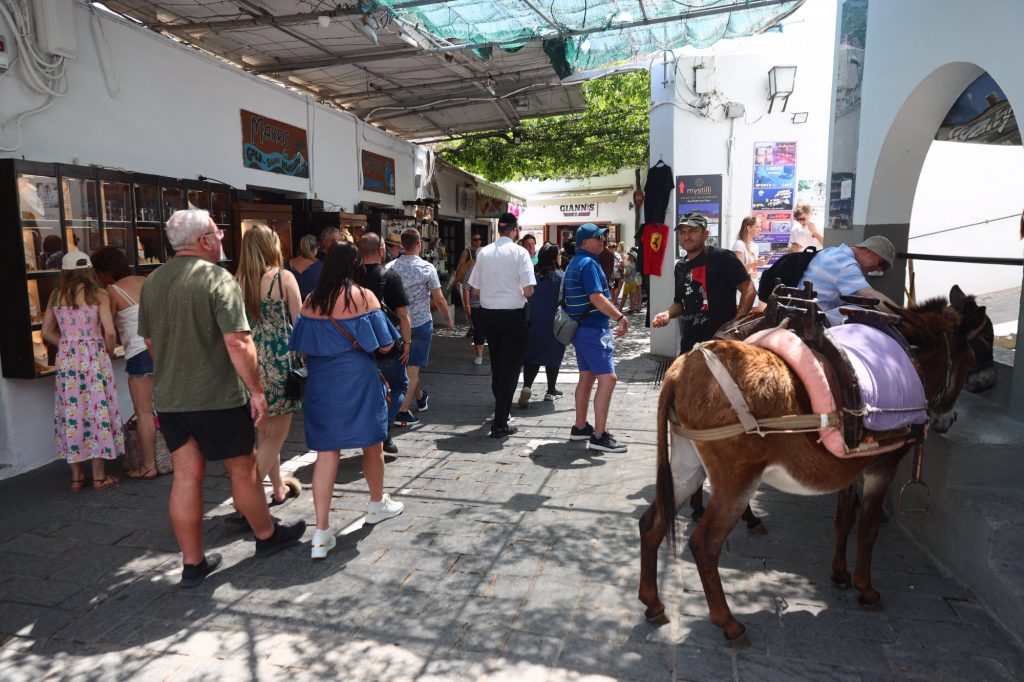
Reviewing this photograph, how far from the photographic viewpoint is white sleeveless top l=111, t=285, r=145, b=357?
201 inches

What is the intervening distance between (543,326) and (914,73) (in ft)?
13.0

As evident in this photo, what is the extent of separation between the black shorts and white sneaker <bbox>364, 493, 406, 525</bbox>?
3.30ft

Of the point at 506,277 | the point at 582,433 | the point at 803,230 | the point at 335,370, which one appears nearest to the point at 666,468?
the point at 335,370

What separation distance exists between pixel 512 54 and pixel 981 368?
7042 millimetres

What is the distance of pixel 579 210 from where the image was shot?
29047 mm

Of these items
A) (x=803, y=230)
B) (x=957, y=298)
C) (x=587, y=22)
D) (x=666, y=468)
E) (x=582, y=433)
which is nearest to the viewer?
(x=666, y=468)

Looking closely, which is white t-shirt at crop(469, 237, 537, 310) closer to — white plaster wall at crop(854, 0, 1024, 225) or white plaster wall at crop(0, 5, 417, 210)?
white plaster wall at crop(854, 0, 1024, 225)

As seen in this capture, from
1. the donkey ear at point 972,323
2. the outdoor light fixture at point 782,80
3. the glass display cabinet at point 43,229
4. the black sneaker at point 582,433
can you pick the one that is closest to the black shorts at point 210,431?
the glass display cabinet at point 43,229

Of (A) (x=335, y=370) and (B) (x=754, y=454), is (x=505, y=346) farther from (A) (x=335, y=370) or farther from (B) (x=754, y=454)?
(B) (x=754, y=454)

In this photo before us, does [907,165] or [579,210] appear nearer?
[907,165]

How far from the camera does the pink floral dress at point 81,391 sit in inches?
191

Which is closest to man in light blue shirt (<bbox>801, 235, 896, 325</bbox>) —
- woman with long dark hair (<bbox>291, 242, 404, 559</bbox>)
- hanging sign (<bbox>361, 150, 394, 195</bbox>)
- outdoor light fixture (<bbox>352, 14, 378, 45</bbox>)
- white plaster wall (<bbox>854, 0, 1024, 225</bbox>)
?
white plaster wall (<bbox>854, 0, 1024, 225</bbox>)

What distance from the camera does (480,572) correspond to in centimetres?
363

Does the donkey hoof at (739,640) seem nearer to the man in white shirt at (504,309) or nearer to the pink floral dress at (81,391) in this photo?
the man in white shirt at (504,309)
